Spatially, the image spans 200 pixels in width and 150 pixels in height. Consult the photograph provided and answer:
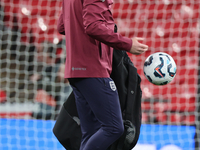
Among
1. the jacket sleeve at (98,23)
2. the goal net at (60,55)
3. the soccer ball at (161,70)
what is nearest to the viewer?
the jacket sleeve at (98,23)

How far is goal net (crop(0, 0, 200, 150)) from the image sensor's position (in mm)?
3422

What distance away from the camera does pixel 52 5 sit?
12.6 feet

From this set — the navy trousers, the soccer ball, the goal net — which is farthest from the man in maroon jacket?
the goal net

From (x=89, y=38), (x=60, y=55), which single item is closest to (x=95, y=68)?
(x=89, y=38)

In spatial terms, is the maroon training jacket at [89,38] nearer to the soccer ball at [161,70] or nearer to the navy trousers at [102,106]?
the navy trousers at [102,106]

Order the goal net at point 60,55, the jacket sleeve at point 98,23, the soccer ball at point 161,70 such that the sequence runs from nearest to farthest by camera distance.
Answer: the jacket sleeve at point 98,23, the soccer ball at point 161,70, the goal net at point 60,55

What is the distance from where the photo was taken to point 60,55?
3.62 m

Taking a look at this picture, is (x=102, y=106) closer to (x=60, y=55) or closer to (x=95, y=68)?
(x=95, y=68)

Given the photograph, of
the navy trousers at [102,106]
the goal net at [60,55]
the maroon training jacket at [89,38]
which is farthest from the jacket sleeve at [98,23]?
the goal net at [60,55]

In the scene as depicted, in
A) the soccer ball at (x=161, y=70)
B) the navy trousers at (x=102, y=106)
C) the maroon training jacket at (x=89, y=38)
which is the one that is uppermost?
the maroon training jacket at (x=89, y=38)

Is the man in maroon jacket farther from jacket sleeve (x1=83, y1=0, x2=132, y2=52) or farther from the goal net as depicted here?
the goal net

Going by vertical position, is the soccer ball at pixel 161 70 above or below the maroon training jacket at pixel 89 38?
below

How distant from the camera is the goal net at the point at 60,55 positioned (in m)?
3.42

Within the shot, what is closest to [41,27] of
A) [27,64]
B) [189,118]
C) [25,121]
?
[27,64]
